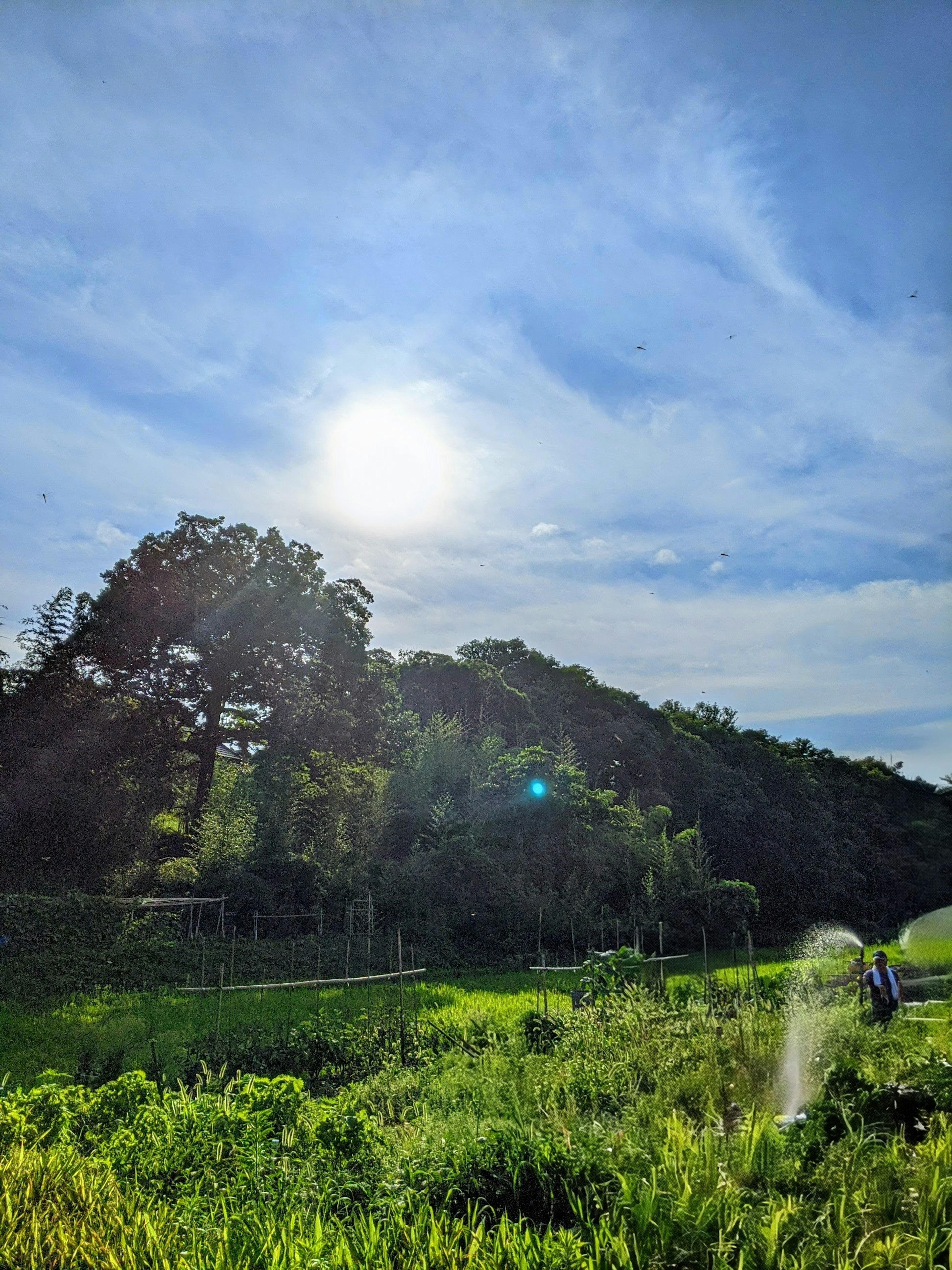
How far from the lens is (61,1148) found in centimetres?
453

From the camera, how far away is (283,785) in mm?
22438

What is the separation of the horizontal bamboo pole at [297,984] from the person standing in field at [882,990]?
6.24 meters

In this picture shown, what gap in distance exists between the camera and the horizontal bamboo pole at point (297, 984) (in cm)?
1283

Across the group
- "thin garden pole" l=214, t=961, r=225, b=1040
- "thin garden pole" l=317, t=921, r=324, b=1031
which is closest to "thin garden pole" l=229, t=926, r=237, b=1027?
"thin garden pole" l=317, t=921, r=324, b=1031

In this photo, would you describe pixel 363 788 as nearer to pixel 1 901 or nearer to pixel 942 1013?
pixel 1 901

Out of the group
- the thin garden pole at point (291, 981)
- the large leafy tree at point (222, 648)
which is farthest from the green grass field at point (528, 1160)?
the large leafy tree at point (222, 648)

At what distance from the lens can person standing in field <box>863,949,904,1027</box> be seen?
30.2ft

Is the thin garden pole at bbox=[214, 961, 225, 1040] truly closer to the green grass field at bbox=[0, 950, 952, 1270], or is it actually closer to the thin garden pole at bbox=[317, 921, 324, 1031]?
the green grass field at bbox=[0, 950, 952, 1270]

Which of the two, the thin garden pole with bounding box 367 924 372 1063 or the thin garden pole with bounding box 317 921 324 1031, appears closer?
the thin garden pole with bounding box 367 924 372 1063

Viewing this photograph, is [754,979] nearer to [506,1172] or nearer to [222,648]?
[506,1172]

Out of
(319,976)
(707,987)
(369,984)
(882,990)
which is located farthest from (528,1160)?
(369,984)

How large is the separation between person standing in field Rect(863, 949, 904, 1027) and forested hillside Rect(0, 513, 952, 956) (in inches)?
483

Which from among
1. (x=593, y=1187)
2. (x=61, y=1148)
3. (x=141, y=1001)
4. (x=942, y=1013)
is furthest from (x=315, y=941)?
(x=593, y=1187)

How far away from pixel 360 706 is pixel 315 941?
26.1 feet
